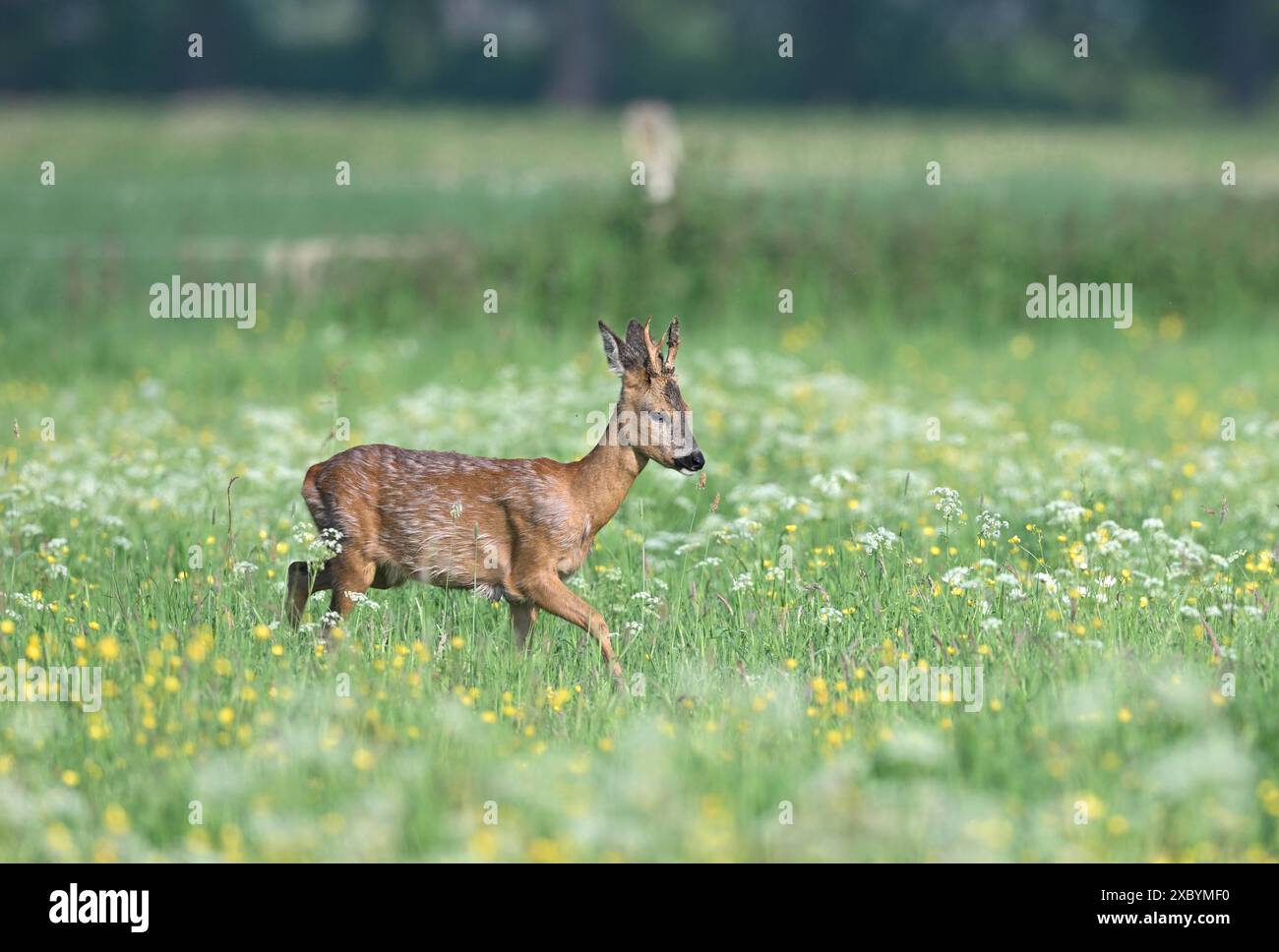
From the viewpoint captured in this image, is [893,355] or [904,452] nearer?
[904,452]

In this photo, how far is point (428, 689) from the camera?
21.0ft

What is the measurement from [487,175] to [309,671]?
2689 cm

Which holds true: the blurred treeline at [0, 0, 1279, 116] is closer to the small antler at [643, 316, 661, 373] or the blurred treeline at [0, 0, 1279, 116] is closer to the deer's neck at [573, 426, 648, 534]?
the deer's neck at [573, 426, 648, 534]

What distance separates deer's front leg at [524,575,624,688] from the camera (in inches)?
265

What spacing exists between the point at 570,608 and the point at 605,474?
21.6 inches

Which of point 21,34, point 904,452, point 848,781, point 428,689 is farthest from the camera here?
point 21,34

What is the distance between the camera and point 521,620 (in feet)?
23.7

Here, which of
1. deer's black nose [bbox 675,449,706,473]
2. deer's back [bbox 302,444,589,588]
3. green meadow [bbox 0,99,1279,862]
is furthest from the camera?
deer's back [bbox 302,444,589,588]

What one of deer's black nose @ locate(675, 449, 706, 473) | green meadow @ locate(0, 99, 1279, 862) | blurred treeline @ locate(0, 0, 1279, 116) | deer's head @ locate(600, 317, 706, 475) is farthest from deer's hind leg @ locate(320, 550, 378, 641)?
blurred treeline @ locate(0, 0, 1279, 116)

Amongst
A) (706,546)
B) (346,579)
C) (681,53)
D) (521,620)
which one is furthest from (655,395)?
(681,53)

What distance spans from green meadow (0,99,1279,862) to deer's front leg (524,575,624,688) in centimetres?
17
